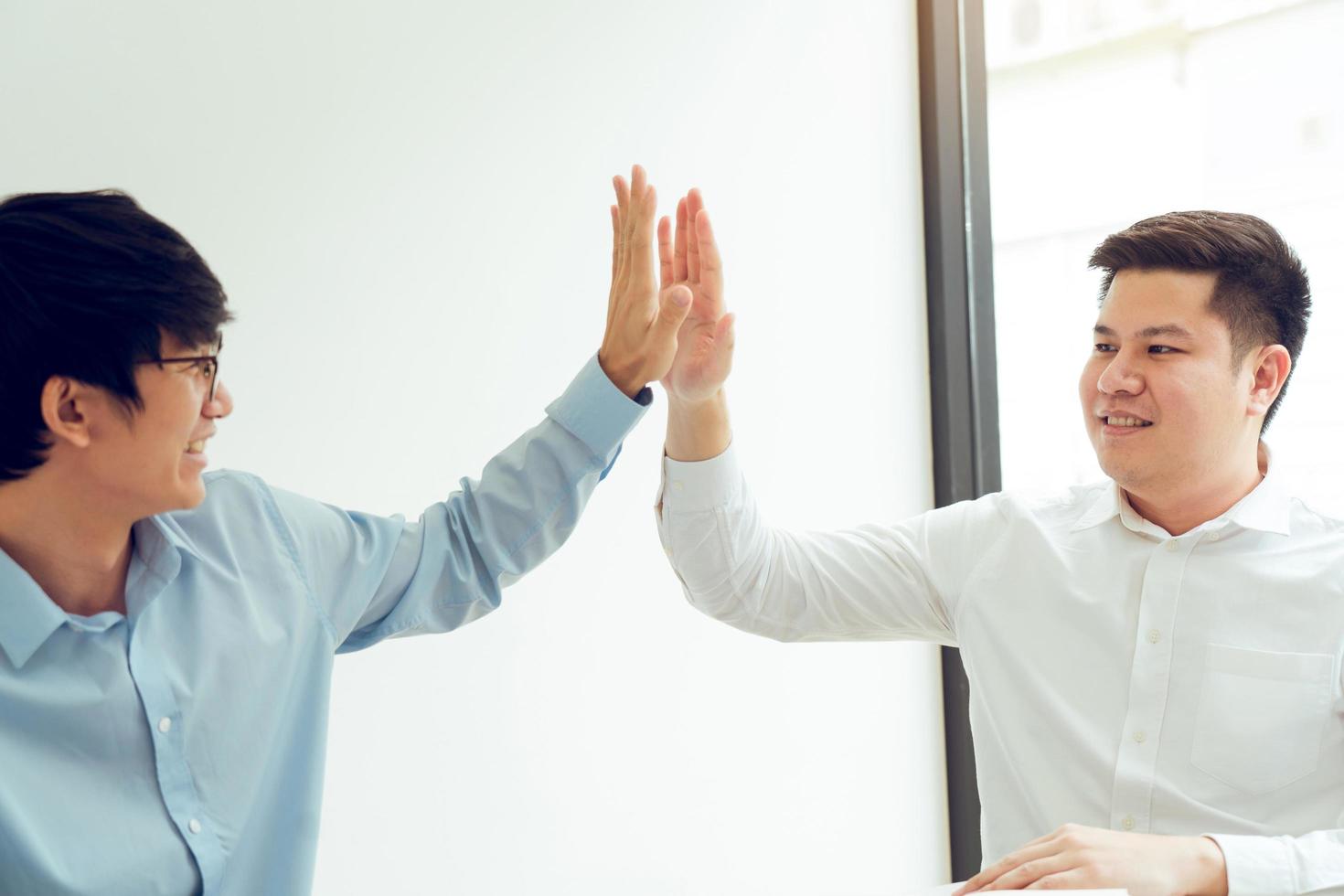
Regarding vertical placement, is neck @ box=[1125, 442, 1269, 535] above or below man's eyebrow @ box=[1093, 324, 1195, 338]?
below

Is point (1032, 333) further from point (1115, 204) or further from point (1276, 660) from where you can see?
point (1276, 660)

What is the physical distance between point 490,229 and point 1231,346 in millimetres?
1170

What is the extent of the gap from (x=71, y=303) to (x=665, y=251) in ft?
2.47

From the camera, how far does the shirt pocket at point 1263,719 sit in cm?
152

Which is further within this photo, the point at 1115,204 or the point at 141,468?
the point at 1115,204

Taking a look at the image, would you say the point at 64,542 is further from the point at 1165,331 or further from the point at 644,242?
the point at 1165,331

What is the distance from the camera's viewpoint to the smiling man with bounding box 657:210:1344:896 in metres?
1.55

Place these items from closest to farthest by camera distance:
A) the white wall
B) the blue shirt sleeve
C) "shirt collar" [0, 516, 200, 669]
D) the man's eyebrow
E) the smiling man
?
"shirt collar" [0, 516, 200, 669] < the blue shirt sleeve < the smiling man < the man's eyebrow < the white wall

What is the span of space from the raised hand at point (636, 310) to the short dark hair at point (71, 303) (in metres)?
0.52

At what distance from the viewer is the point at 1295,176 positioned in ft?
7.66

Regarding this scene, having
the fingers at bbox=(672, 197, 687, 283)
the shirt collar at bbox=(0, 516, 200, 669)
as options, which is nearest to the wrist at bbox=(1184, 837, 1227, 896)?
the fingers at bbox=(672, 197, 687, 283)

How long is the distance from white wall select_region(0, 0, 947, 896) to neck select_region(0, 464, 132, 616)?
527 mm

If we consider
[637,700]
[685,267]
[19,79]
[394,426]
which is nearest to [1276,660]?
[685,267]

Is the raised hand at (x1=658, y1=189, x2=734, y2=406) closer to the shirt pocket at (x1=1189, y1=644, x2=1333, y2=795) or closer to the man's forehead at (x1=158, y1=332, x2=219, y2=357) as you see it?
the man's forehead at (x1=158, y1=332, x2=219, y2=357)
